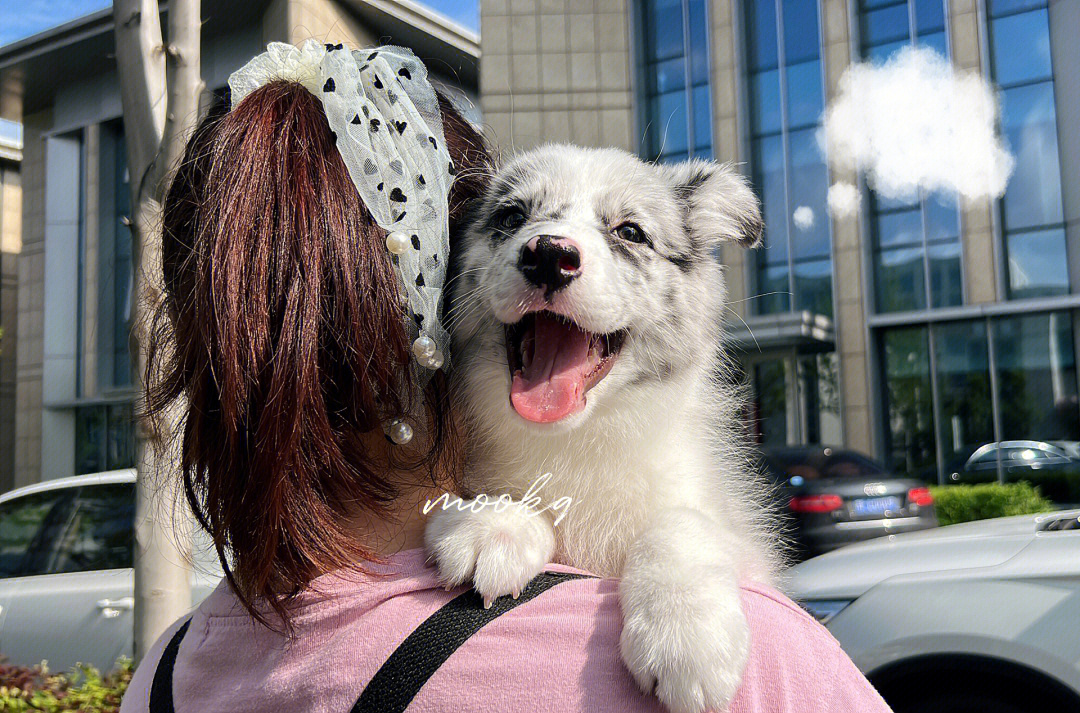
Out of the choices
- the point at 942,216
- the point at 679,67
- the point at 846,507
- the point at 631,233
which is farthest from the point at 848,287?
the point at 631,233

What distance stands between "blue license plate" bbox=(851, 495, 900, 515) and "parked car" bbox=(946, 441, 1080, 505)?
603 cm

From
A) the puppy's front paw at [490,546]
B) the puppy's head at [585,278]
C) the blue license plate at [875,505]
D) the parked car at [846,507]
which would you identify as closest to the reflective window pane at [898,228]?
the parked car at [846,507]

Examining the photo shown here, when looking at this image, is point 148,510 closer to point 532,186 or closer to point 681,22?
point 532,186

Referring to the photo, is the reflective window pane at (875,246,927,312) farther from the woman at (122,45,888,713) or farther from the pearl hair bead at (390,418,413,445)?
the pearl hair bead at (390,418,413,445)

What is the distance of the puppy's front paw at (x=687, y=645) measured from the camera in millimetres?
1184

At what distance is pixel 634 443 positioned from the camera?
1.88 meters

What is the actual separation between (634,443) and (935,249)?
1458 cm

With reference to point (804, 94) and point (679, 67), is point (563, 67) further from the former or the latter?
point (804, 94)

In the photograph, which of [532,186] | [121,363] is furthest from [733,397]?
[121,363]

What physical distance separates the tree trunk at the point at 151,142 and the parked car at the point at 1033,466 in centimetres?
1333

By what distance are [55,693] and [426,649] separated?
3.27 m

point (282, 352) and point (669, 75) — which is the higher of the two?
point (669, 75)

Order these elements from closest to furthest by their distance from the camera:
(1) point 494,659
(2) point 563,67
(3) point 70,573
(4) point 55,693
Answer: (1) point 494,659 → (4) point 55,693 → (3) point 70,573 → (2) point 563,67

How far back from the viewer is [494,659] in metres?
1.10
